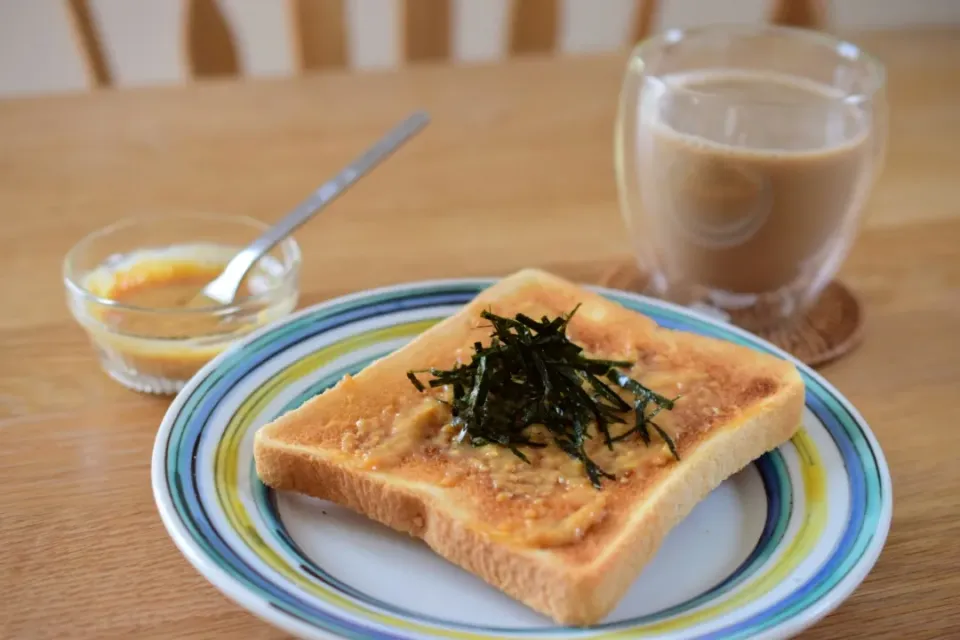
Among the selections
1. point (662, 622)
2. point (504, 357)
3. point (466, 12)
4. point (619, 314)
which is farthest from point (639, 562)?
point (466, 12)

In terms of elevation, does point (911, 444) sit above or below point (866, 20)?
above

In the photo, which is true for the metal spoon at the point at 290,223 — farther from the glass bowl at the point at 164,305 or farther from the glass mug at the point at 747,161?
the glass mug at the point at 747,161

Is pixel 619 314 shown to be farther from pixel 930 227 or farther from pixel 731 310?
pixel 930 227

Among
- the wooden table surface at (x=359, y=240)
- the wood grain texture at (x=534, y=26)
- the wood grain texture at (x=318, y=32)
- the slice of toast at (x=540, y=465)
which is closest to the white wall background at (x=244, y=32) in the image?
the wood grain texture at (x=534, y=26)

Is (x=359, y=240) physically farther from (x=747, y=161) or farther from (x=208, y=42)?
(x=208, y=42)

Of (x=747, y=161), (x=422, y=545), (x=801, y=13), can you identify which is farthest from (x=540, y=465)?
(x=801, y=13)

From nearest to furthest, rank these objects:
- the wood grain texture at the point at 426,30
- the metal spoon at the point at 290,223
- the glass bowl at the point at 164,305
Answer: the glass bowl at the point at 164,305
the metal spoon at the point at 290,223
the wood grain texture at the point at 426,30

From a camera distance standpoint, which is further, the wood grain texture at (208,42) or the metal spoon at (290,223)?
the wood grain texture at (208,42)

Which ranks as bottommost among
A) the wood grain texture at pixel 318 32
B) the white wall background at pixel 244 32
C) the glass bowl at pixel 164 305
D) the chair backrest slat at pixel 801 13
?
the white wall background at pixel 244 32
